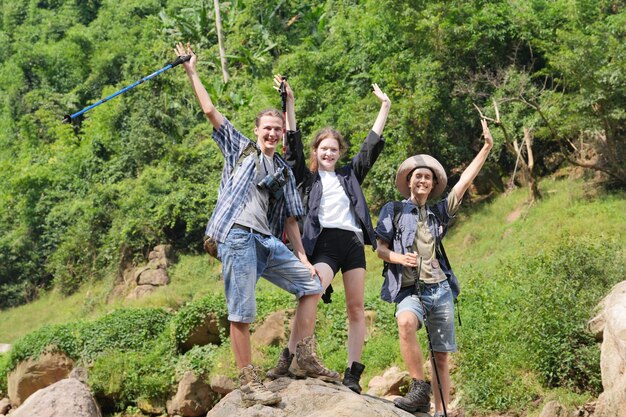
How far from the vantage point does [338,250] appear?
19.5 feet

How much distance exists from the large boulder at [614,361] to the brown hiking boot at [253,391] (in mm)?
3936

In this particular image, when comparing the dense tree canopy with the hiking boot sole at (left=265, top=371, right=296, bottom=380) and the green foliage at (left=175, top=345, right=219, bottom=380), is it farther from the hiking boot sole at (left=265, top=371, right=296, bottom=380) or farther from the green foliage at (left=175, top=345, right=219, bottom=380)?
the hiking boot sole at (left=265, top=371, right=296, bottom=380)

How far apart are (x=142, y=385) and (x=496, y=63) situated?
11996 millimetres

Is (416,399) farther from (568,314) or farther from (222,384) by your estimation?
(222,384)

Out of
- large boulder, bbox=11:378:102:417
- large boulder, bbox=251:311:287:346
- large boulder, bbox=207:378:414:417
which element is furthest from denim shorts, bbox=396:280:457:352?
large boulder, bbox=251:311:287:346

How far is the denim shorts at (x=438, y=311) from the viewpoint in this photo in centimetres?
586

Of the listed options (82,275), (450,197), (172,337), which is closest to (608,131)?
(172,337)

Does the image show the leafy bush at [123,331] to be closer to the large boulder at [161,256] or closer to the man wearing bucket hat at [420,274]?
the large boulder at [161,256]

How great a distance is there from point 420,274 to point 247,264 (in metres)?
1.24

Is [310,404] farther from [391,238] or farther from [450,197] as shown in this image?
[450,197]

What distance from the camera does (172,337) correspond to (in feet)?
51.0

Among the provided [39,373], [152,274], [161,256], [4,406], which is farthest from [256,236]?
[161,256]

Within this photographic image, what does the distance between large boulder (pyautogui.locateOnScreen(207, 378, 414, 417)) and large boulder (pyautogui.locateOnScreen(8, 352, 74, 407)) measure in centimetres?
1150

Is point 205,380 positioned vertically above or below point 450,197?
below
